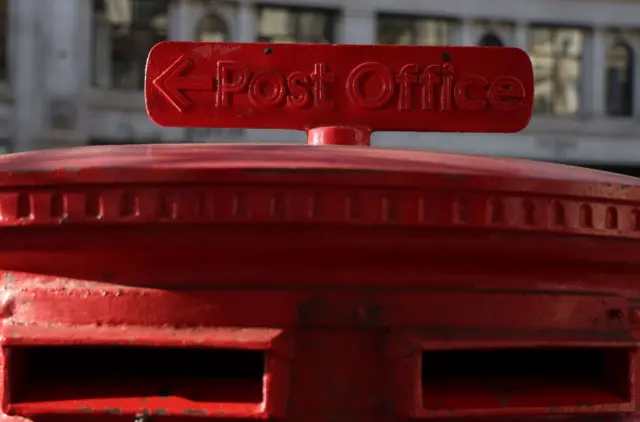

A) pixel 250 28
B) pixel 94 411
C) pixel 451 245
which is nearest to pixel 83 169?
pixel 94 411

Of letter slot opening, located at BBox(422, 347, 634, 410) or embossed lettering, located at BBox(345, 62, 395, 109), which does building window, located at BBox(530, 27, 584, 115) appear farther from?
letter slot opening, located at BBox(422, 347, 634, 410)

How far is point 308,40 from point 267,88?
12280 millimetres

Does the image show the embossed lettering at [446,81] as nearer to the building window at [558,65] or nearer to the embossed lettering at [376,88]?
the embossed lettering at [376,88]

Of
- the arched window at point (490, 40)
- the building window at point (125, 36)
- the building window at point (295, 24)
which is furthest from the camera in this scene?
the arched window at point (490, 40)

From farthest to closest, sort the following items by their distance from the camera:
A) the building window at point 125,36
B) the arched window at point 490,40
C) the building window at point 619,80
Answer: the building window at point 619,80 < the arched window at point 490,40 < the building window at point 125,36

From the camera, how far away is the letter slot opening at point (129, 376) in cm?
95

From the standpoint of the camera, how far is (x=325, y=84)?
5.32 ft

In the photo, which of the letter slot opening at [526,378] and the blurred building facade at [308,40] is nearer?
the letter slot opening at [526,378]

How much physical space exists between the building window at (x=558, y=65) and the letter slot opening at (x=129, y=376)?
14024 mm

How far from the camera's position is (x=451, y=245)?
35.9 inches

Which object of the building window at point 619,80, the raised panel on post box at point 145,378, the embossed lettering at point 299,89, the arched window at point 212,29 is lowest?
the raised panel on post box at point 145,378

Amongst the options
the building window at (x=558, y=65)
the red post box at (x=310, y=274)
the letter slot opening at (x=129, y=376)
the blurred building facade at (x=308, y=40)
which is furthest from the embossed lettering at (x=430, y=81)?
the building window at (x=558, y=65)

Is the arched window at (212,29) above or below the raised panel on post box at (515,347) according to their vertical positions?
above

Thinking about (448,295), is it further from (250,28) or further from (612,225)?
(250,28)
